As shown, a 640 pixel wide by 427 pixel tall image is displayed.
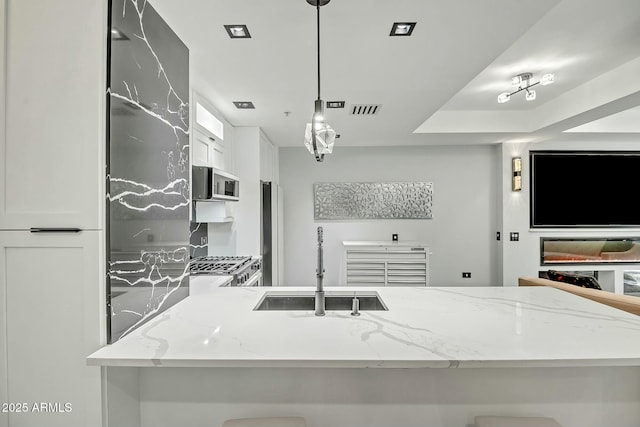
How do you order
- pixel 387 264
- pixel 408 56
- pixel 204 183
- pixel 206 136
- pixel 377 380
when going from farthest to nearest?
pixel 387 264 → pixel 206 136 → pixel 204 183 → pixel 408 56 → pixel 377 380

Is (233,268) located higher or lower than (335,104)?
lower

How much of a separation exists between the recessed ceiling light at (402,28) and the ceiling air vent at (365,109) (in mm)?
1315

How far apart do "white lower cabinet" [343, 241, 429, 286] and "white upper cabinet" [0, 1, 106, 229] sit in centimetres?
391

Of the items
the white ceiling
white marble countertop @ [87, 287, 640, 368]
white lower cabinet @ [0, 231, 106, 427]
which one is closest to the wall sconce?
the white ceiling

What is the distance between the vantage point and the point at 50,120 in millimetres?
1166

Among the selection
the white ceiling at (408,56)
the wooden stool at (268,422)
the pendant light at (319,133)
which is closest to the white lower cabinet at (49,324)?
the wooden stool at (268,422)

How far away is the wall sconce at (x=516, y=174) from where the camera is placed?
497 centimetres

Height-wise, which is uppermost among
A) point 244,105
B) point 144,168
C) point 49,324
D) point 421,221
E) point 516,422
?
point 244,105

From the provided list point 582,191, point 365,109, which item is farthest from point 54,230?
point 582,191

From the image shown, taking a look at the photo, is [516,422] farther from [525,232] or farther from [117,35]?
[525,232]

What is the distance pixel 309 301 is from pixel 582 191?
17.0ft

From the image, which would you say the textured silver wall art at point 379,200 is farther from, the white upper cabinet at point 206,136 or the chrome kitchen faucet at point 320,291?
the chrome kitchen faucet at point 320,291

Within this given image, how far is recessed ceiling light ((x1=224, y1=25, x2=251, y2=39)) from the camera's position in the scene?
1887mm

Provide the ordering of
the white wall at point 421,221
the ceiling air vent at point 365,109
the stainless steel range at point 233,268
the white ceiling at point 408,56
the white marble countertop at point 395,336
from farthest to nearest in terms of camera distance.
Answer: the white wall at point 421,221 < the ceiling air vent at point 365,109 < the stainless steel range at point 233,268 < the white ceiling at point 408,56 < the white marble countertop at point 395,336
